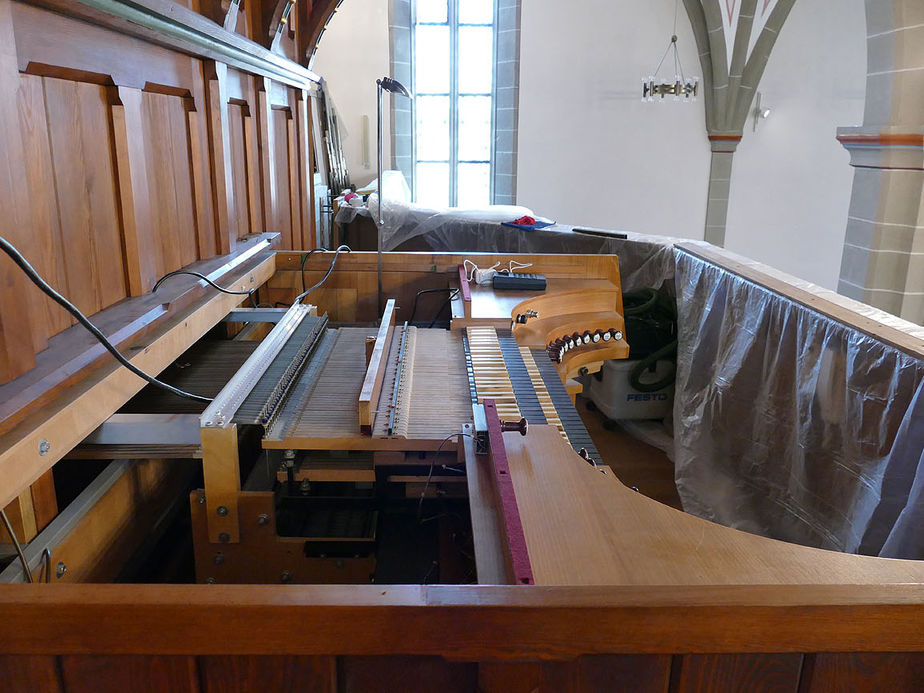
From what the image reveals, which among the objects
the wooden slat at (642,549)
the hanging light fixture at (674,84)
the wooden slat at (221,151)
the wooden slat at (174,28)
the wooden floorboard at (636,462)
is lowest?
the wooden floorboard at (636,462)

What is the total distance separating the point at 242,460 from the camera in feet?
7.54

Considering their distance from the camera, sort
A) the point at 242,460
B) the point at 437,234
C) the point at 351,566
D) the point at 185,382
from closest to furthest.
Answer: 1. the point at 351,566
2. the point at 242,460
3. the point at 185,382
4. the point at 437,234

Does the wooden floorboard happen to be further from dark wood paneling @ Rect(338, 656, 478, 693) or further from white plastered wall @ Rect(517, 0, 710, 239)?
white plastered wall @ Rect(517, 0, 710, 239)

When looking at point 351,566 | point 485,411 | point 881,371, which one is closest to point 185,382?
point 351,566

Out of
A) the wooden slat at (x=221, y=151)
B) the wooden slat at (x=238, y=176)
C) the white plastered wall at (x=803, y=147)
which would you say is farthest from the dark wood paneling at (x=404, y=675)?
the white plastered wall at (x=803, y=147)

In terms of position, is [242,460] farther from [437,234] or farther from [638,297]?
[437,234]

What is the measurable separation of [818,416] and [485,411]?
171 centimetres

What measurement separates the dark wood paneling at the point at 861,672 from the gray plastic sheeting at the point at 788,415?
140 centimetres

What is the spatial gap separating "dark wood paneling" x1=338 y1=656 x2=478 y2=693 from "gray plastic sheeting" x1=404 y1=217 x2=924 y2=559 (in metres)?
1.76

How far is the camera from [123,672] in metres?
0.93

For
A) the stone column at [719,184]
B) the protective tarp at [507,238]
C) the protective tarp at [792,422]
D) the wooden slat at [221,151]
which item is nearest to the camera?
the protective tarp at [792,422]

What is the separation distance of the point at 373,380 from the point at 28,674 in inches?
52.3

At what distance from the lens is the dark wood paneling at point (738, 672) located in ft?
3.14

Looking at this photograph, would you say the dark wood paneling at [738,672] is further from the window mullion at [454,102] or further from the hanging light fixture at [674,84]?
the window mullion at [454,102]
